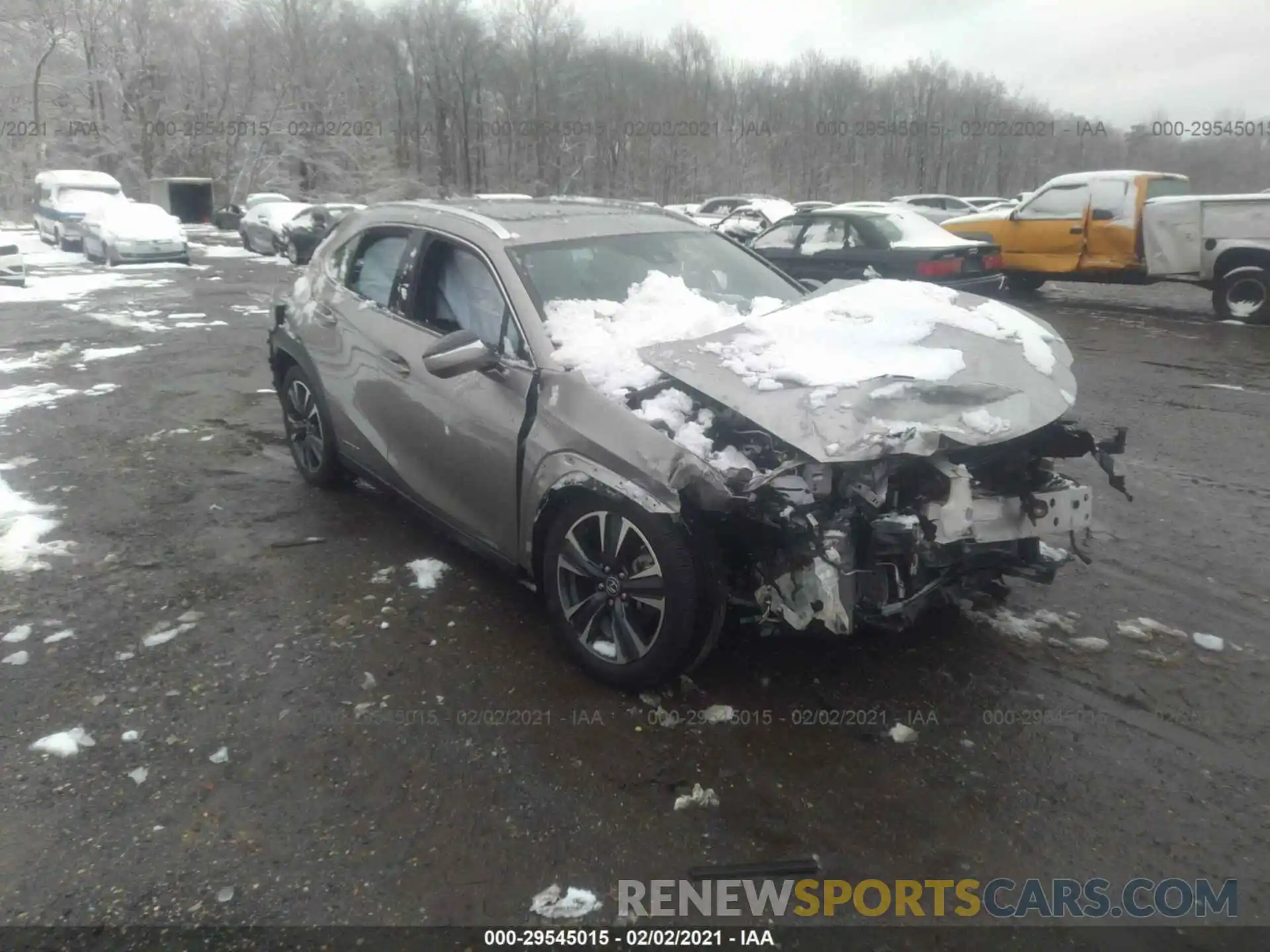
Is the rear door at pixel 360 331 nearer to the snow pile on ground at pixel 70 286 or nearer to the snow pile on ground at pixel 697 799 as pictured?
the snow pile on ground at pixel 697 799

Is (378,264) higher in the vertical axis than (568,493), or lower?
higher

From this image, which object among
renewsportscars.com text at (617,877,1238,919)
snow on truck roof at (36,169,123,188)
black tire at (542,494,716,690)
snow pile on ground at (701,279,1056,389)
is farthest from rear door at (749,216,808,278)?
snow on truck roof at (36,169,123,188)

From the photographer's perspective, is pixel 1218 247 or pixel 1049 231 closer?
pixel 1218 247

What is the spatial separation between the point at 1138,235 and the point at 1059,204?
4.44 ft

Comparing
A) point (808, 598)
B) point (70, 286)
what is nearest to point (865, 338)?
point (808, 598)

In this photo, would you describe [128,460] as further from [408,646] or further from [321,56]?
[321,56]

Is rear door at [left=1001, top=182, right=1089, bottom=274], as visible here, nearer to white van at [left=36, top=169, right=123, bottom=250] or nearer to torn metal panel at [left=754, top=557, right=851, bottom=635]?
torn metal panel at [left=754, top=557, right=851, bottom=635]

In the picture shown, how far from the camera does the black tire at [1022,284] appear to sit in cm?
1435

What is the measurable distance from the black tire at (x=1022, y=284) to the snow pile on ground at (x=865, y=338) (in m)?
11.4

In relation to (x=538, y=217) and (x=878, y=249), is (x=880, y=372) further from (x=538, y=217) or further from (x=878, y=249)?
(x=878, y=249)

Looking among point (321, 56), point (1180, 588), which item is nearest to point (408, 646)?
point (1180, 588)

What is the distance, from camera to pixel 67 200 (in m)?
22.7

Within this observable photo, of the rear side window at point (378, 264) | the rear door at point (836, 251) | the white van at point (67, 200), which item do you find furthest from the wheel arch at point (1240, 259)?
the white van at point (67, 200)

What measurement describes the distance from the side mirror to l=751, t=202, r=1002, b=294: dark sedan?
782 cm
